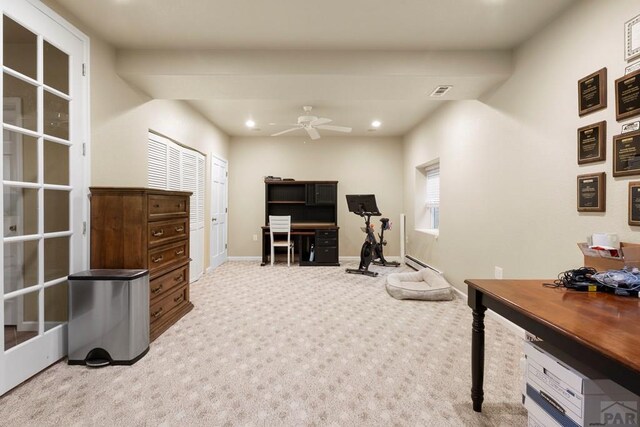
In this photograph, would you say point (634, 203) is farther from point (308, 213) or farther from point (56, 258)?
point (308, 213)

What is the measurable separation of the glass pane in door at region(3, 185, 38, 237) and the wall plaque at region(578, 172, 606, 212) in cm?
383

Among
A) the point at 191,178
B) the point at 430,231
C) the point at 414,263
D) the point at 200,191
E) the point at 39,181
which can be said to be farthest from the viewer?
the point at 414,263

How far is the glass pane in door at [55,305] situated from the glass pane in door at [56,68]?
152 centimetres

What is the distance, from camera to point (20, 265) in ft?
6.69

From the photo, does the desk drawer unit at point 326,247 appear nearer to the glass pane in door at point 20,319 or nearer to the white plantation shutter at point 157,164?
the white plantation shutter at point 157,164

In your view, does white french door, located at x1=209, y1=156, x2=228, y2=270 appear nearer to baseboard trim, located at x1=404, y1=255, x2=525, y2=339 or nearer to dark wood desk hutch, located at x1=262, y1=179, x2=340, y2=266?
dark wood desk hutch, located at x1=262, y1=179, x2=340, y2=266

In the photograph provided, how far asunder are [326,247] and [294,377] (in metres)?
4.01

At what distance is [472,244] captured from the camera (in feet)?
12.0

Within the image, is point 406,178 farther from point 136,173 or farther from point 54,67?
point 54,67

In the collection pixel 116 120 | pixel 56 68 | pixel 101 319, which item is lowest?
pixel 101 319

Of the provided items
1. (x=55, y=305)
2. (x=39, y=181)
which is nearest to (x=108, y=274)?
(x=55, y=305)

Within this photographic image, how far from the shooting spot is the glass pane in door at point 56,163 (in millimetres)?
2213

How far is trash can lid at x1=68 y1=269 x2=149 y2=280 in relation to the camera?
2.22 m

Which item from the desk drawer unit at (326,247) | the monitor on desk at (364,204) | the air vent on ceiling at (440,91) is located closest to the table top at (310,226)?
the desk drawer unit at (326,247)
